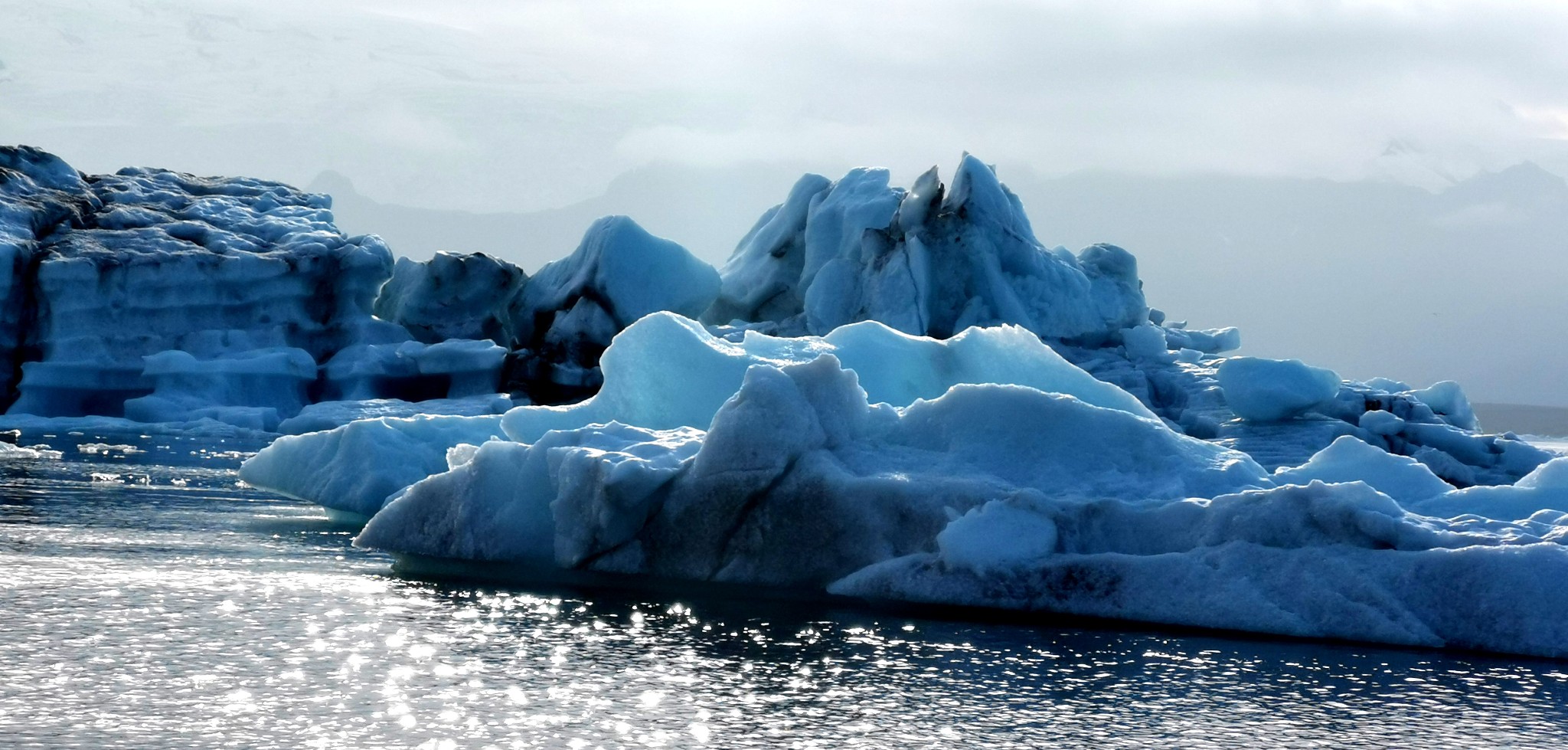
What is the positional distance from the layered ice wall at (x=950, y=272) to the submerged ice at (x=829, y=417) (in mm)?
64

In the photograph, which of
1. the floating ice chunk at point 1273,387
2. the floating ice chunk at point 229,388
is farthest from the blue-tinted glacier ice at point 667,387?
the floating ice chunk at point 229,388

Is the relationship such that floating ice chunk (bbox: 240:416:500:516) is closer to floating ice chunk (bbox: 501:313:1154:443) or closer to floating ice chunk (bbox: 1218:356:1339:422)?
floating ice chunk (bbox: 501:313:1154:443)

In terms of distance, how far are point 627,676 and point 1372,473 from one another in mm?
6120

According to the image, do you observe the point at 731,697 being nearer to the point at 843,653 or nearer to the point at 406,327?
the point at 843,653

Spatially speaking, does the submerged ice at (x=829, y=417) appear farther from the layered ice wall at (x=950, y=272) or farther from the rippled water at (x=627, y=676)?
the rippled water at (x=627, y=676)

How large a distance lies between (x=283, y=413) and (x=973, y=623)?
21.1 meters

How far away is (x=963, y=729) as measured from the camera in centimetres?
533

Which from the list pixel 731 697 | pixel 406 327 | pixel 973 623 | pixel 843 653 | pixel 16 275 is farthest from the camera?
pixel 406 327

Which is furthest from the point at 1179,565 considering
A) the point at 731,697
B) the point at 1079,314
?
the point at 1079,314

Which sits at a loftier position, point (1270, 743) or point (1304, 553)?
point (1304, 553)

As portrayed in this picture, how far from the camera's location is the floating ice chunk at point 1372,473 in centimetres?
962

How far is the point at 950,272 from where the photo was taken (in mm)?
24844

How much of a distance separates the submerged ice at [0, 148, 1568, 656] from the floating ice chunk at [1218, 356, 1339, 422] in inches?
2.3

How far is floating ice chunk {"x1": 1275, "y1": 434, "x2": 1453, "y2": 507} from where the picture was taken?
9625 mm
